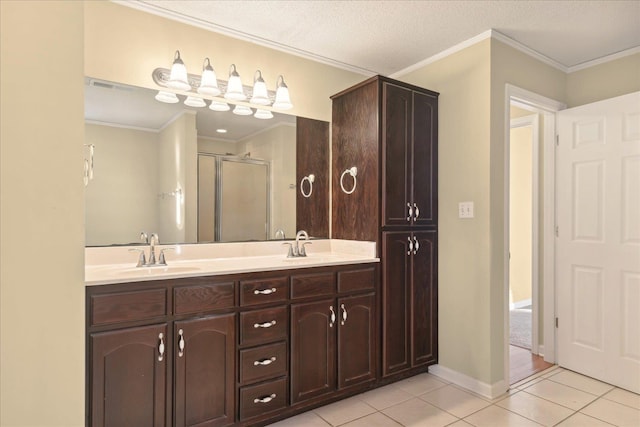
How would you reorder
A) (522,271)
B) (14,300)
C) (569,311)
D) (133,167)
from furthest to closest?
(522,271), (569,311), (133,167), (14,300)

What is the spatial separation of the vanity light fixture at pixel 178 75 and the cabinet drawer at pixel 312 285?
54.1 inches

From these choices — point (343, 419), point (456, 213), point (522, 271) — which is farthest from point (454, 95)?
point (522, 271)

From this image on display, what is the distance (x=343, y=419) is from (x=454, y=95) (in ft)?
7.68

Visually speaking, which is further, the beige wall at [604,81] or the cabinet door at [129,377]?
the beige wall at [604,81]

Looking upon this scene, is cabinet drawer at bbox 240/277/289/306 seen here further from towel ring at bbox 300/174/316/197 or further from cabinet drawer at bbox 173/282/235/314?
towel ring at bbox 300/174/316/197

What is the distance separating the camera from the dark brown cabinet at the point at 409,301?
257 centimetres

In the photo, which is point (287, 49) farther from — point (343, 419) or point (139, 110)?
point (343, 419)

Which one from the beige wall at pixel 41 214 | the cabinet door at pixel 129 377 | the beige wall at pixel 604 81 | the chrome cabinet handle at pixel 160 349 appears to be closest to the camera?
the beige wall at pixel 41 214

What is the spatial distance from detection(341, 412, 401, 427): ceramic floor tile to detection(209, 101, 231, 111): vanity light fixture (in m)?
2.13

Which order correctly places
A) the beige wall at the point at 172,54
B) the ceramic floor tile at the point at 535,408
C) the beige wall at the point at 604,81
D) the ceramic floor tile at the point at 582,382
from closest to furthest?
the beige wall at the point at 172,54, the ceramic floor tile at the point at 535,408, the ceramic floor tile at the point at 582,382, the beige wall at the point at 604,81

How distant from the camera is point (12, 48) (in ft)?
3.48

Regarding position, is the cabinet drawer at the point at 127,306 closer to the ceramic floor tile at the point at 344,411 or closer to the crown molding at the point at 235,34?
the ceramic floor tile at the point at 344,411

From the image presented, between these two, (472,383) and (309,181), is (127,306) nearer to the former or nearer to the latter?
(309,181)

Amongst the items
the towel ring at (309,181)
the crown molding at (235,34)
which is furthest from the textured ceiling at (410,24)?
the towel ring at (309,181)
